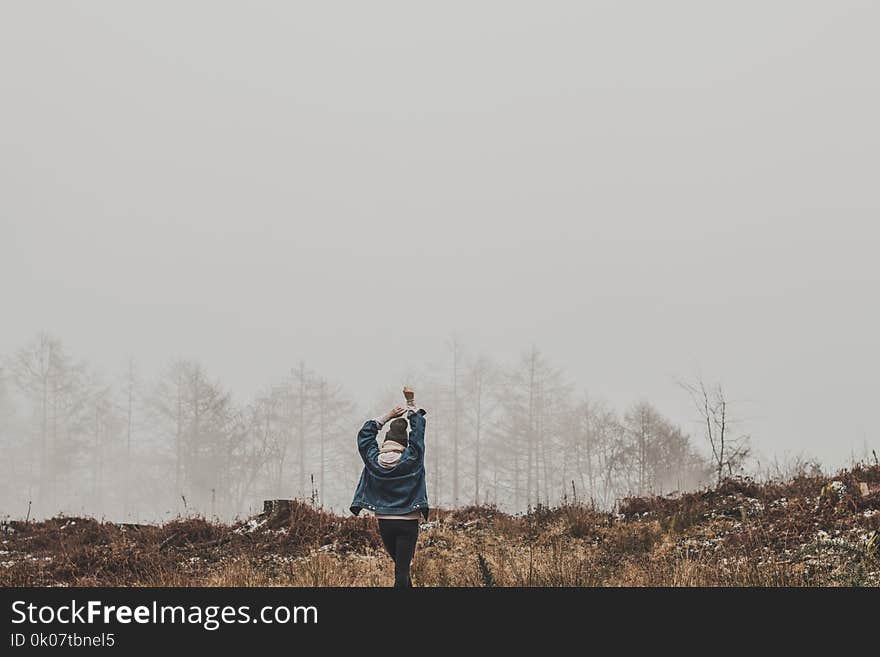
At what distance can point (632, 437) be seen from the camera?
1870 inches

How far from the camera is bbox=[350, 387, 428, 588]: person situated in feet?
24.2

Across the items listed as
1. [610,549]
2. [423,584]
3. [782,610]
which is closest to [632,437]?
[610,549]

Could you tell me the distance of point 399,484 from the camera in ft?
24.3

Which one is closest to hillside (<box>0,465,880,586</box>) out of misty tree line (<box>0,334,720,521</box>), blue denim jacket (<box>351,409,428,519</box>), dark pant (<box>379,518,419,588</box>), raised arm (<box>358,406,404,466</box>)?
dark pant (<box>379,518,419,588</box>)

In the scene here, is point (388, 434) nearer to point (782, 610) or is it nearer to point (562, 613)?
point (562, 613)

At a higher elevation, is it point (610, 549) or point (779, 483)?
point (779, 483)

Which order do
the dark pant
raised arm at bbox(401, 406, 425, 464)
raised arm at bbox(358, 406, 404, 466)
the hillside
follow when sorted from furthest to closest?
the hillside < raised arm at bbox(358, 406, 404, 466) < raised arm at bbox(401, 406, 425, 464) < the dark pant

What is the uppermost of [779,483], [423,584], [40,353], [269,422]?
[40,353]

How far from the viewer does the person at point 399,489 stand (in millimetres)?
7379

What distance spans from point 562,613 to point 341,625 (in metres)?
1.52

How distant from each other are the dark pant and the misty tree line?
3834 centimetres

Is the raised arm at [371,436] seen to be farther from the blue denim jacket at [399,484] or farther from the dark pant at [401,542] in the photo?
the dark pant at [401,542]

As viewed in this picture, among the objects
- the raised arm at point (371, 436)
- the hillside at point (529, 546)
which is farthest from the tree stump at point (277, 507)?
the raised arm at point (371, 436)

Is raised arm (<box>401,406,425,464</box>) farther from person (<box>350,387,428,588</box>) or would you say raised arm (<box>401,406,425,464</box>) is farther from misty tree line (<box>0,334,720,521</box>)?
misty tree line (<box>0,334,720,521</box>)
